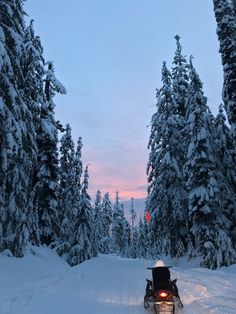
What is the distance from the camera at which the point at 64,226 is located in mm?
41094

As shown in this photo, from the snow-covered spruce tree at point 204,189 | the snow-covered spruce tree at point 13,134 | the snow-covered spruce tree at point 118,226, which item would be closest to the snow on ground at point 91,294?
the snow-covered spruce tree at point 13,134

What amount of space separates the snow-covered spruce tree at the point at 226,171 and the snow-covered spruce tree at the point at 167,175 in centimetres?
395

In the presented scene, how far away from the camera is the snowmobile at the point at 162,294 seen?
10.3 metres

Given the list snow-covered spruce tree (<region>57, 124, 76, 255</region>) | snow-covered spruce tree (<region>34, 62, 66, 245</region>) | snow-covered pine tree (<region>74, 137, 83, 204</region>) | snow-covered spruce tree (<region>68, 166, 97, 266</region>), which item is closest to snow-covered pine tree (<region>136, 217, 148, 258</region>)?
snow-covered pine tree (<region>74, 137, 83, 204</region>)

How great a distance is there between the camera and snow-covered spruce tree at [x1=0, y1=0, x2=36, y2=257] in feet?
61.3

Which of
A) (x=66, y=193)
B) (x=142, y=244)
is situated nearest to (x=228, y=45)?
(x=66, y=193)

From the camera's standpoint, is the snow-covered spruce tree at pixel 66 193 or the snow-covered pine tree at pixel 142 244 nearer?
the snow-covered spruce tree at pixel 66 193

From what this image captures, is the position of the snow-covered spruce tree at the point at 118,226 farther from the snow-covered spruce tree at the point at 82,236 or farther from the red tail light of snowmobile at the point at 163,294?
the red tail light of snowmobile at the point at 163,294

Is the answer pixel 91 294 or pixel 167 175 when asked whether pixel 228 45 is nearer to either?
pixel 167 175

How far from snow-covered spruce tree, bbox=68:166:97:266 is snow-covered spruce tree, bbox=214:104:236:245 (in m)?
14.7

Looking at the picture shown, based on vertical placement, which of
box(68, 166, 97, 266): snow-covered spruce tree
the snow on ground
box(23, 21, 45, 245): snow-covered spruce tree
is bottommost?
the snow on ground

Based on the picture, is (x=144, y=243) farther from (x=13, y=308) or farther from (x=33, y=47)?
(x=13, y=308)

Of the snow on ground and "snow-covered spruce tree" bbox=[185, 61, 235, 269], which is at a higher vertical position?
"snow-covered spruce tree" bbox=[185, 61, 235, 269]

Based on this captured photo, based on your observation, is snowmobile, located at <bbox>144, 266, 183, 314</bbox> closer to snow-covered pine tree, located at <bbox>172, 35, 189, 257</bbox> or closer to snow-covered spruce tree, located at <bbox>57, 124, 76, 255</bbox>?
snow-covered pine tree, located at <bbox>172, 35, 189, 257</bbox>
